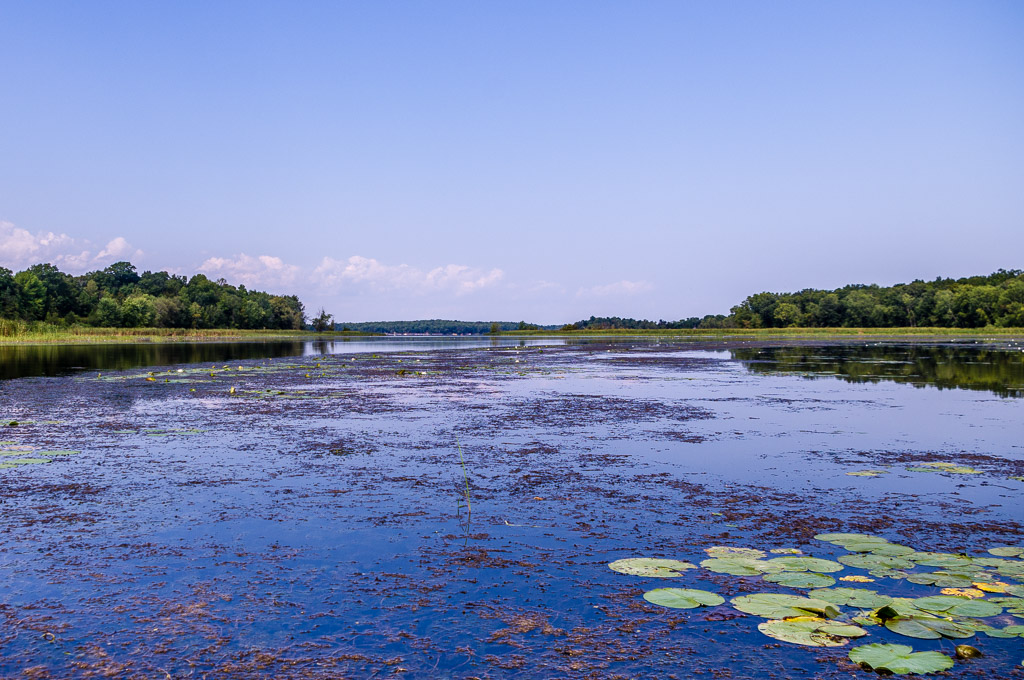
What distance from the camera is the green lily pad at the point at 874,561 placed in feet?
19.4

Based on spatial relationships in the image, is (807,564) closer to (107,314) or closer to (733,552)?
(733,552)

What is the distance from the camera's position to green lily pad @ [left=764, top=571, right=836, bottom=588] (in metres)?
5.48

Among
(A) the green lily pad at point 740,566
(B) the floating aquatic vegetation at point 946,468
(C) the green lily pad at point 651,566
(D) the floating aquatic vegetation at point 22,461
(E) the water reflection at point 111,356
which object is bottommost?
(B) the floating aquatic vegetation at point 946,468

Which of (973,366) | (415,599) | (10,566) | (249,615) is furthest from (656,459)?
(973,366)

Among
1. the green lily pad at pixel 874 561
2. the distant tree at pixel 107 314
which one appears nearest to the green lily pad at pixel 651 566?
the green lily pad at pixel 874 561

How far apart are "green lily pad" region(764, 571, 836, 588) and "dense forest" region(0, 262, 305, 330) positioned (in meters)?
115

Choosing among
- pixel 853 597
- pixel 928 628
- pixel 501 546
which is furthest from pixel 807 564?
pixel 501 546

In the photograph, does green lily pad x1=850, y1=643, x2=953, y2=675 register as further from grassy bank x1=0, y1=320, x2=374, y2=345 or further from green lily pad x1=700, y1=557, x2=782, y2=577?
grassy bank x1=0, y1=320, x2=374, y2=345

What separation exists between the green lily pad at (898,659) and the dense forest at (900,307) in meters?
140

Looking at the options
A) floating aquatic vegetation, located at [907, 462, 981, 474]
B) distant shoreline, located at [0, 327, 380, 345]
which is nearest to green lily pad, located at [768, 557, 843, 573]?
floating aquatic vegetation, located at [907, 462, 981, 474]

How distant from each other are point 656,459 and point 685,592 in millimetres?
5659

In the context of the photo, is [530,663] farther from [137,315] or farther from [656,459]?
→ [137,315]

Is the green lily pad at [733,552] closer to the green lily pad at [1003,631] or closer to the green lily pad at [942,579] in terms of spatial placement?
the green lily pad at [942,579]

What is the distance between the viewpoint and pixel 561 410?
1720 centimetres
